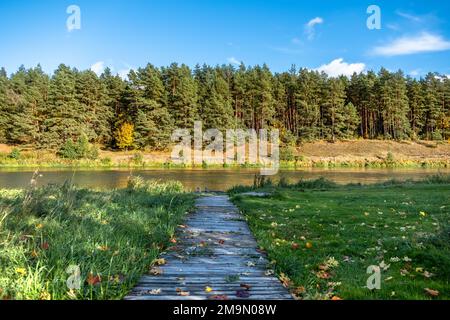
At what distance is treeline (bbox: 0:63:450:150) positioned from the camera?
59.2 metres

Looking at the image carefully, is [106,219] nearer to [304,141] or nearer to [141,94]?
[141,94]

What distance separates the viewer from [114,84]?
67.5m

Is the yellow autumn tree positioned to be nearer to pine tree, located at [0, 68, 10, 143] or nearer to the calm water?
pine tree, located at [0, 68, 10, 143]

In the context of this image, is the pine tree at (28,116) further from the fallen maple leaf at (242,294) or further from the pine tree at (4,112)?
the fallen maple leaf at (242,294)

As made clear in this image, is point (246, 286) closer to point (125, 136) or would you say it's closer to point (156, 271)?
point (156, 271)

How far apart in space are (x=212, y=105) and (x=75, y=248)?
57.4 meters

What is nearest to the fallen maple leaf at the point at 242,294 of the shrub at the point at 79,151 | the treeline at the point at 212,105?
the shrub at the point at 79,151

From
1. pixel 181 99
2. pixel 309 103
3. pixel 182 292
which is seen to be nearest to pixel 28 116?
pixel 181 99

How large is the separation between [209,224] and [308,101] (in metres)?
65.8

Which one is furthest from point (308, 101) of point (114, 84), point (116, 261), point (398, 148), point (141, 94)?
point (116, 261)

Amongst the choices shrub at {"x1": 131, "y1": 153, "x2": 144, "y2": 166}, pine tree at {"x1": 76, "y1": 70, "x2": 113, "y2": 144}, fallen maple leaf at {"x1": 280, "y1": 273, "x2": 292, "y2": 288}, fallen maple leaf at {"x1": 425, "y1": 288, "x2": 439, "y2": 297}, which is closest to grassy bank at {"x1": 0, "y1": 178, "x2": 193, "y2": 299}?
fallen maple leaf at {"x1": 280, "y1": 273, "x2": 292, "y2": 288}

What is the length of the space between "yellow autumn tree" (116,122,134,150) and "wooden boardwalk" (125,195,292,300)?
5150 centimetres

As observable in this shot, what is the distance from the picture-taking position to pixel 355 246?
746 centimetres
